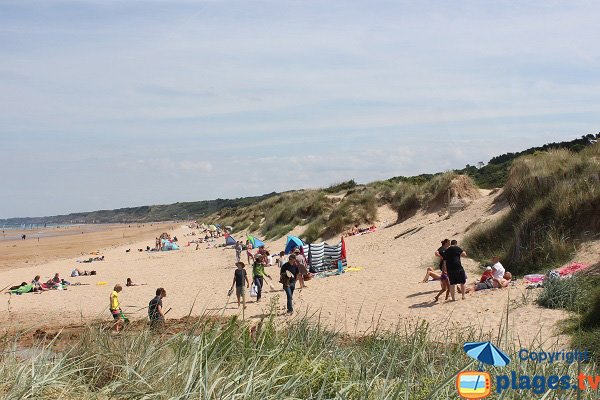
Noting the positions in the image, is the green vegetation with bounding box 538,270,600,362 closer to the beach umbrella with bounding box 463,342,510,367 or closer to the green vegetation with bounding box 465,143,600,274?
the green vegetation with bounding box 465,143,600,274

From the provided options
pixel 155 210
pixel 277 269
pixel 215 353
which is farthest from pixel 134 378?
pixel 155 210

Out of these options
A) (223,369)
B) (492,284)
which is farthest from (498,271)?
(223,369)

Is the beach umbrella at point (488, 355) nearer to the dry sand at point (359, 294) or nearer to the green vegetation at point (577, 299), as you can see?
the dry sand at point (359, 294)

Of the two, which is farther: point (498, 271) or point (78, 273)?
point (78, 273)

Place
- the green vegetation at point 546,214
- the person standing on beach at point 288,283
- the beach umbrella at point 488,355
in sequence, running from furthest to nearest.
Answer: the green vegetation at point 546,214 → the person standing on beach at point 288,283 → the beach umbrella at point 488,355

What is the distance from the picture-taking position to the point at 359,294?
14.1 m

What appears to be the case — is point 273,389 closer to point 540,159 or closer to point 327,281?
point 327,281

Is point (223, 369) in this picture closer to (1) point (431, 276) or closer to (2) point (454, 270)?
(2) point (454, 270)

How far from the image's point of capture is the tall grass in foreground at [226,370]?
378 centimetres

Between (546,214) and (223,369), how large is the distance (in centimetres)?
1290

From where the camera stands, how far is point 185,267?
84.4 feet

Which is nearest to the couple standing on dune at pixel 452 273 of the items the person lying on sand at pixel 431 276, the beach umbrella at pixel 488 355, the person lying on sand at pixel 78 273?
the person lying on sand at pixel 431 276

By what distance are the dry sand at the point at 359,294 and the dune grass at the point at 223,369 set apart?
1.15m

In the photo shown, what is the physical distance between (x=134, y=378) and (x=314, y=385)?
1.31 m
